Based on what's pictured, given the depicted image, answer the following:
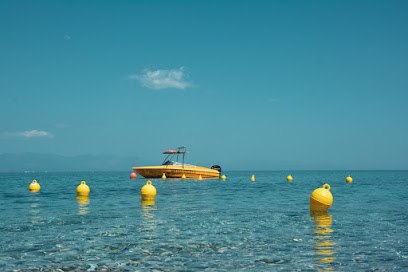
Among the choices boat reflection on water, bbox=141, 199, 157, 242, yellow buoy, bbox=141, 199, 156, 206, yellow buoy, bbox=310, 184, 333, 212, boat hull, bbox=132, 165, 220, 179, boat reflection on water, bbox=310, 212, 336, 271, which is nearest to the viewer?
boat reflection on water, bbox=310, 212, 336, 271

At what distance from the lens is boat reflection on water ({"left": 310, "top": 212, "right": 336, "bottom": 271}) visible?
827 cm

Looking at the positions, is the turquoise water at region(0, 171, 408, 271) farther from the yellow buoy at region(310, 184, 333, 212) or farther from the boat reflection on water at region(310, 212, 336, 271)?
the yellow buoy at region(310, 184, 333, 212)

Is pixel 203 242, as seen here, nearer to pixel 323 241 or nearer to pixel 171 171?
pixel 323 241

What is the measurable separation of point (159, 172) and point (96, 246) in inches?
1661

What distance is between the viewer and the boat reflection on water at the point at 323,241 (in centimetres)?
827

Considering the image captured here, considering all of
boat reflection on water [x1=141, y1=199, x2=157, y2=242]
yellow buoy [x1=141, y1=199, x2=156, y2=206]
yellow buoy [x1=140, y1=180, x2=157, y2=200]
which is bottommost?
yellow buoy [x1=141, y1=199, x2=156, y2=206]

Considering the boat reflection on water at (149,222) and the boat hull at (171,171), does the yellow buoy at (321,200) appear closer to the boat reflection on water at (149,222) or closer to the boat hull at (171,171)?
the boat reflection on water at (149,222)

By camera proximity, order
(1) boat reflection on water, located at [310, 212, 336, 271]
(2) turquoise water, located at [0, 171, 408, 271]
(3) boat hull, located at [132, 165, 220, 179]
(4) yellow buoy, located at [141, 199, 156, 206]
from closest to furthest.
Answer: (2) turquoise water, located at [0, 171, 408, 271] < (1) boat reflection on water, located at [310, 212, 336, 271] < (4) yellow buoy, located at [141, 199, 156, 206] < (3) boat hull, located at [132, 165, 220, 179]

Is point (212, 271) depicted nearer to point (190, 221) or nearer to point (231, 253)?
point (231, 253)

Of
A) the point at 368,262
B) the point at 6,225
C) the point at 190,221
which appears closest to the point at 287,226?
the point at 190,221

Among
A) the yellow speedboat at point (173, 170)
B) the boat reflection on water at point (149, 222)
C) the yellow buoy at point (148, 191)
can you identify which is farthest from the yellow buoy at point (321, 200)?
the yellow speedboat at point (173, 170)

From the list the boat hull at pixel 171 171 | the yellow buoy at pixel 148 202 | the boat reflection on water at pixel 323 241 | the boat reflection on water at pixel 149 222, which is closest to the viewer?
the boat reflection on water at pixel 323 241

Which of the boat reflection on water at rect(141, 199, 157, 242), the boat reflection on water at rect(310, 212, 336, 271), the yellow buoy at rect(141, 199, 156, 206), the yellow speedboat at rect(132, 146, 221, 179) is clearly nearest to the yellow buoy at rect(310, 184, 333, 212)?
the boat reflection on water at rect(310, 212, 336, 271)

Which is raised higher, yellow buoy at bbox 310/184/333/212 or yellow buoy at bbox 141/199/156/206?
yellow buoy at bbox 310/184/333/212
